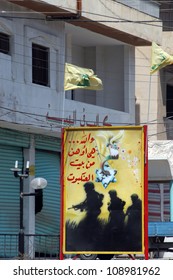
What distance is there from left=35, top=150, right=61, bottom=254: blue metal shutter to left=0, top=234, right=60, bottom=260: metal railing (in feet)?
0.45

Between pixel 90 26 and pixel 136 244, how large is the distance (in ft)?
39.4

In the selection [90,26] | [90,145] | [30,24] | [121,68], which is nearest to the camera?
[90,145]

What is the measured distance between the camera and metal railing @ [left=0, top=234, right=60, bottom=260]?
92.7 ft

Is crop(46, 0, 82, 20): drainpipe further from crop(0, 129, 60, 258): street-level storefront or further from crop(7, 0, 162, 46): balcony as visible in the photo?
crop(0, 129, 60, 258): street-level storefront

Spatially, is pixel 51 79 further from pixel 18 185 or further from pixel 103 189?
pixel 103 189

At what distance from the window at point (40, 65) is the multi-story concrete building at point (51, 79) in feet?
0.10

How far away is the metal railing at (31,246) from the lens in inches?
1112

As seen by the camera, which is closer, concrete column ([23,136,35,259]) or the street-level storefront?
the street-level storefront

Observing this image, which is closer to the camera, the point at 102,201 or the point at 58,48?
the point at 102,201

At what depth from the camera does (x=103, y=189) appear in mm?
20734

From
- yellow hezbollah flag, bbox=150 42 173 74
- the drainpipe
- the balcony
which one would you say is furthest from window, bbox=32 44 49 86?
yellow hezbollah flag, bbox=150 42 173 74

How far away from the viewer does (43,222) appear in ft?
100
